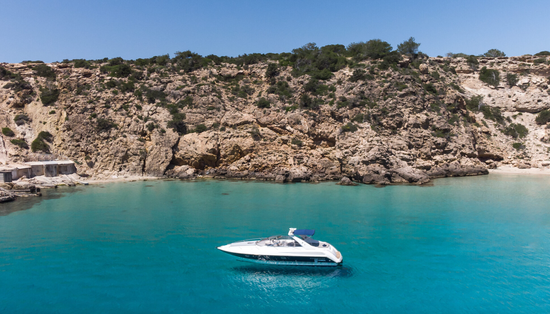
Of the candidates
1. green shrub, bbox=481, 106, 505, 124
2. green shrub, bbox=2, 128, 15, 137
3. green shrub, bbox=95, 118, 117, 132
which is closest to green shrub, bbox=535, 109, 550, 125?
green shrub, bbox=481, 106, 505, 124

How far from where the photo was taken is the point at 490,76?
66.6 metres

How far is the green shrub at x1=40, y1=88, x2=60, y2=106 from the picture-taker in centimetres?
5293

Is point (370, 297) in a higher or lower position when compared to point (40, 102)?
lower

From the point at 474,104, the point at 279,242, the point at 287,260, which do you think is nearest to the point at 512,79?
the point at 474,104

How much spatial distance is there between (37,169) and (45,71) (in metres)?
24.8

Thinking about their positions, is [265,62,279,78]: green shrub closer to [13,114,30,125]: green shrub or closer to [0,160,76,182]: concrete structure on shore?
[0,160,76,182]: concrete structure on shore

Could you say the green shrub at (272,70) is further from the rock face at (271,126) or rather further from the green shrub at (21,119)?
the green shrub at (21,119)

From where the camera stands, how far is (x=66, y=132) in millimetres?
50469

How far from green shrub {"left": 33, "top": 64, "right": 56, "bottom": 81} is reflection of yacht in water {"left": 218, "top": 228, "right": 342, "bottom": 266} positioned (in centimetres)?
5989

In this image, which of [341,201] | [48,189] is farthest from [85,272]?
[48,189]

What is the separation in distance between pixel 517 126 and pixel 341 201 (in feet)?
160

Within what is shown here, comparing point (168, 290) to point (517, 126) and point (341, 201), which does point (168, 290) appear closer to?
point (341, 201)

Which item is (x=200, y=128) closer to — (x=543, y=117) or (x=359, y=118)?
(x=359, y=118)

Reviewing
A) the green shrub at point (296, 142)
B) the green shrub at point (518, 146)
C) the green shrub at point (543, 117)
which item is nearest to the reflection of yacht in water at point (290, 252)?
the green shrub at point (296, 142)
